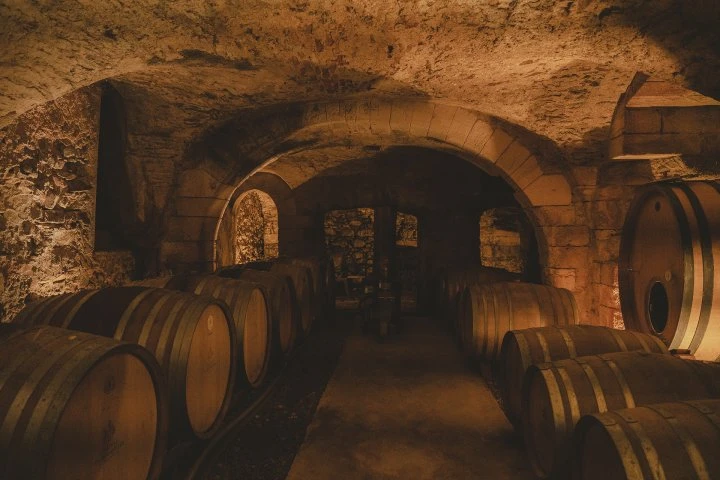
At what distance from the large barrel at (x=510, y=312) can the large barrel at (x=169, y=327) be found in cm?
229

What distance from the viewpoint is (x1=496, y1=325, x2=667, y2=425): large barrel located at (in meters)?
2.53

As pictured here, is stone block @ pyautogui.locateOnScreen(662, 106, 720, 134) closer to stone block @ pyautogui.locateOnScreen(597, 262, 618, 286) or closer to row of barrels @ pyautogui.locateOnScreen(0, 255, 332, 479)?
stone block @ pyautogui.locateOnScreen(597, 262, 618, 286)

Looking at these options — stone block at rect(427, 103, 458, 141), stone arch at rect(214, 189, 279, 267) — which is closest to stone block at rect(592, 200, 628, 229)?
stone block at rect(427, 103, 458, 141)

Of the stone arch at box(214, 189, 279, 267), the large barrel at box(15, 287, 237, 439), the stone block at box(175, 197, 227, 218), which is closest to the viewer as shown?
the large barrel at box(15, 287, 237, 439)

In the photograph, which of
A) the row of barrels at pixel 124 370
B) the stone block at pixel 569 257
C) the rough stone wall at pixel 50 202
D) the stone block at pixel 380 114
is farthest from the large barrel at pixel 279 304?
A: the stone block at pixel 569 257

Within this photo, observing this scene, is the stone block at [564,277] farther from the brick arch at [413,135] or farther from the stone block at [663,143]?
the stone block at [663,143]

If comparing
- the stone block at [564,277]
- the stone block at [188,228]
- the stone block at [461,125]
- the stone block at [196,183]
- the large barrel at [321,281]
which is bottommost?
the large barrel at [321,281]

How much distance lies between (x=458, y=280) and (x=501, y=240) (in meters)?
6.48

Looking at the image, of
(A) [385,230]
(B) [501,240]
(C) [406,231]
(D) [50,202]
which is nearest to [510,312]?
(D) [50,202]

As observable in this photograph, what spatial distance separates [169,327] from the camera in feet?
7.95

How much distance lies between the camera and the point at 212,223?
5598mm

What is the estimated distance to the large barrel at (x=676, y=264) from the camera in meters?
2.53

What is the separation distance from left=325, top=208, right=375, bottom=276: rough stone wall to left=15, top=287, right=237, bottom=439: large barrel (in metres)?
9.46

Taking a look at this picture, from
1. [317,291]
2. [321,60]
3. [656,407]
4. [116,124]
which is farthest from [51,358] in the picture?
[317,291]
